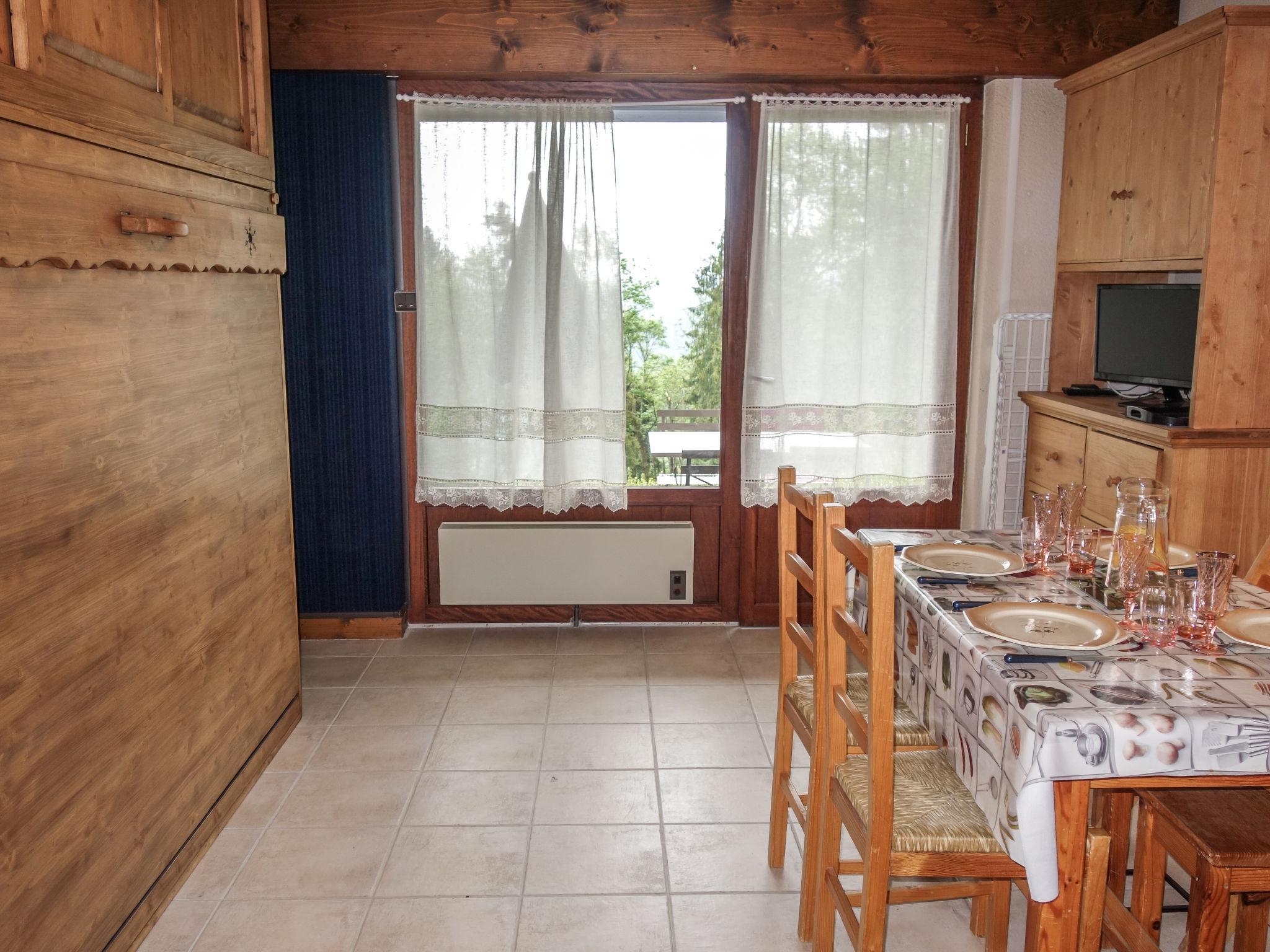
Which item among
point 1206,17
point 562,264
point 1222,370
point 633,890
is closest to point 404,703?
point 633,890

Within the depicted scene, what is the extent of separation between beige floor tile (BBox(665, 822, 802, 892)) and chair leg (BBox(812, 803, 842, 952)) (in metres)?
0.34

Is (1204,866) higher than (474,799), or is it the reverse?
(1204,866)

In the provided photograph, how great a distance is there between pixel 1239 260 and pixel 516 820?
2.44 m

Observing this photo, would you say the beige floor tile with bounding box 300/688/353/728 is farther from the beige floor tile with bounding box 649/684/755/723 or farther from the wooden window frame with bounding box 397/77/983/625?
the beige floor tile with bounding box 649/684/755/723

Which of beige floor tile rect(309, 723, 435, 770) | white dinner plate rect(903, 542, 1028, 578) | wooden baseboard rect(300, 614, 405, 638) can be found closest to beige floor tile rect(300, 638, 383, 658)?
wooden baseboard rect(300, 614, 405, 638)

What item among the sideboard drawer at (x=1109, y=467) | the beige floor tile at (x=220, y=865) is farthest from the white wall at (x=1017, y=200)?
the beige floor tile at (x=220, y=865)

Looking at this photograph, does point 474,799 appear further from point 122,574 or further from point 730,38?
point 730,38

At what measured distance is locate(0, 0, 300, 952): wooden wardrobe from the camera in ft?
5.91

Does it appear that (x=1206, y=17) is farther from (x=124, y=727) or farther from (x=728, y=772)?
(x=124, y=727)

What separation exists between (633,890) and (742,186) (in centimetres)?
257

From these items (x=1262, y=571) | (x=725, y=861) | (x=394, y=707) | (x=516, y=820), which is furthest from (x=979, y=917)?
(x=394, y=707)

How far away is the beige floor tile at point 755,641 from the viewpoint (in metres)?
3.98

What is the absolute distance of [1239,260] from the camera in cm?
292

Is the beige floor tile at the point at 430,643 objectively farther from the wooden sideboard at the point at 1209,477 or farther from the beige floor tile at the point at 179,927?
the wooden sideboard at the point at 1209,477
